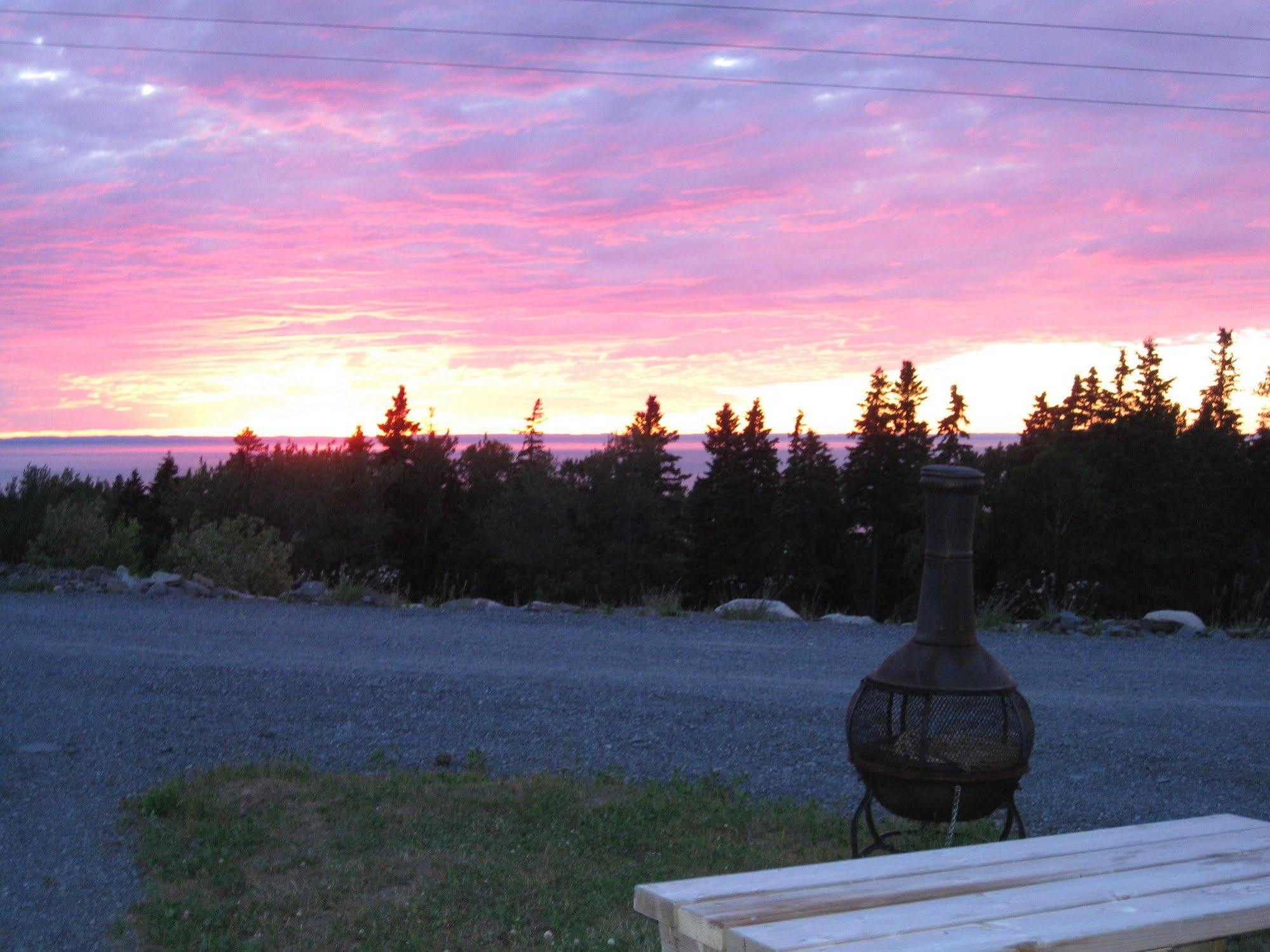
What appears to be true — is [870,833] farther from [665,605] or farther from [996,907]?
[665,605]

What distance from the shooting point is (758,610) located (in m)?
12.1

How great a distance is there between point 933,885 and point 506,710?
15.5 feet

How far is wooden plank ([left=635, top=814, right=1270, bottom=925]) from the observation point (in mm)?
2758

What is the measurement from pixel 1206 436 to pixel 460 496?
33.8 m

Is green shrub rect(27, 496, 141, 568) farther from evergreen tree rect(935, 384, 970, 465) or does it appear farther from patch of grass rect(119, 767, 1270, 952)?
evergreen tree rect(935, 384, 970, 465)

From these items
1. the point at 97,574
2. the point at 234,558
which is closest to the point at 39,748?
the point at 97,574

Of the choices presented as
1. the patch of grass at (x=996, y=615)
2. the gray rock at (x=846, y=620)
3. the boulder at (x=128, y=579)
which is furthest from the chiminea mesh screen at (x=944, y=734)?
the boulder at (x=128, y=579)

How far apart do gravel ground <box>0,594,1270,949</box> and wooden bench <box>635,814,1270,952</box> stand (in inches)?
87.2

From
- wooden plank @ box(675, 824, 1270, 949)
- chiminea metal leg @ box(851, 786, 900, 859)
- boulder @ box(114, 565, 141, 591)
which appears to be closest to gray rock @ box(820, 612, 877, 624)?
chiminea metal leg @ box(851, 786, 900, 859)

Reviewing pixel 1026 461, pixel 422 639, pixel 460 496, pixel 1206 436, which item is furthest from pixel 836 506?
pixel 422 639

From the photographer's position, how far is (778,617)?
11953 millimetres

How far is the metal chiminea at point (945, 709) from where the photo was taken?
420 centimetres

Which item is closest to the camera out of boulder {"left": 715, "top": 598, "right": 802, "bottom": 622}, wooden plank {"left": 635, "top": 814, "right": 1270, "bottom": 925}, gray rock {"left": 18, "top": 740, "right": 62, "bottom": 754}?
wooden plank {"left": 635, "top": 814, "right": 1270, "bottom": 925}

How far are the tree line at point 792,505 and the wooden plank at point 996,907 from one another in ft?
126
